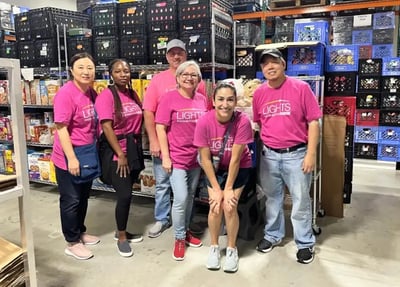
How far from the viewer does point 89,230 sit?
→ 353 cm

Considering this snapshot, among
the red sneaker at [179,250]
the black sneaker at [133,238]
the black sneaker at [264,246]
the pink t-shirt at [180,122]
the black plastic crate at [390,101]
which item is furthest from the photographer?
the black plastic crate at [390,101]

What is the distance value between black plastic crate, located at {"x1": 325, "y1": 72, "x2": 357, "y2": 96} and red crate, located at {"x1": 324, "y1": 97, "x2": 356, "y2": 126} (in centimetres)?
8

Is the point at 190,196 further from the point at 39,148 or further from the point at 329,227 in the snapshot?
the point at 39,148

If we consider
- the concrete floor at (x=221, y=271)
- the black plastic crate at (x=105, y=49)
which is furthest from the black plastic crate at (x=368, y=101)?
the black plastic crate at (x=105, y=49)

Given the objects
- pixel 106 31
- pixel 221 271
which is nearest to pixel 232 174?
pixel 221 271

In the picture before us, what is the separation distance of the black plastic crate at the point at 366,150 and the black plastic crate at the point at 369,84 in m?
0.87

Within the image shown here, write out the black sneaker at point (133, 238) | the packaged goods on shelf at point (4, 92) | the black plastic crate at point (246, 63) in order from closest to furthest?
1. the black sneaker at point (133, 238)
2. the black plastic crate at point (246, 63)
3. the packaged goods on shelf at point (4, 92)

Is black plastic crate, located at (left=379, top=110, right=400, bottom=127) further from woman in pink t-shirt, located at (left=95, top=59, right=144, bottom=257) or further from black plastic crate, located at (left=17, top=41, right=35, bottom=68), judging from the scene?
black plastic crate, located at (left=17, top=41, right=35, bottom=68)

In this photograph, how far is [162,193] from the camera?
3.40m

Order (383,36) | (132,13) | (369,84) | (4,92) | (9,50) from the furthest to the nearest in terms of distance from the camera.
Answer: (369,84) < (383,36) < (9,50) < (4,92) < (132,13)

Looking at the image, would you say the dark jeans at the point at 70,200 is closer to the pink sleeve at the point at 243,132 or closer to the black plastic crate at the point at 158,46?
the pink sleeve at the point at 243,132

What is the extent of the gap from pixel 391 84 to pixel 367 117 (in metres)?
0.61

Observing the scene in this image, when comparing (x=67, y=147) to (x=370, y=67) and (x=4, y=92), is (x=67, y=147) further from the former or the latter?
(x=370, y=67)

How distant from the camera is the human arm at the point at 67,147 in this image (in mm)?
2684
